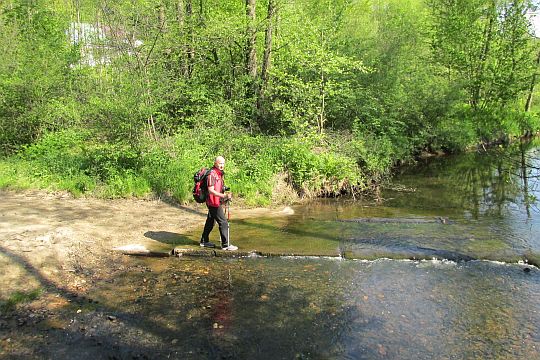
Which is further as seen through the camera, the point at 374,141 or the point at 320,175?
the point at 374,141

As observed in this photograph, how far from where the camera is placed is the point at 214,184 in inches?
343

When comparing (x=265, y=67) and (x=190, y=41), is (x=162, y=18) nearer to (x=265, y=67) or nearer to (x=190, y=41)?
(x=190, y=41)

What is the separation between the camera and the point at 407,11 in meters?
35.5

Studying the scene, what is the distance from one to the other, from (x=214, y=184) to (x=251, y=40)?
33.1 ft

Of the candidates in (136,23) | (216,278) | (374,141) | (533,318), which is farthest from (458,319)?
(136,23)

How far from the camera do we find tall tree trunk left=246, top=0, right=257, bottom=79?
16536mm

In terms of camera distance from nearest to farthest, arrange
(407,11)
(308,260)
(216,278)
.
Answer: (216,278) < (308,260) < (407,11)

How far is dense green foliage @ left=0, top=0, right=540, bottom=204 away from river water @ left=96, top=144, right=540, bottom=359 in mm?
3686

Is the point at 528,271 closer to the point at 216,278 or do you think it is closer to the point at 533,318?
the point at 533,318

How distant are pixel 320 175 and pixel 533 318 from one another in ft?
27.8

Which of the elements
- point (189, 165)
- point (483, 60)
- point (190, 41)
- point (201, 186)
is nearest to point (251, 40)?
point (190, 41)

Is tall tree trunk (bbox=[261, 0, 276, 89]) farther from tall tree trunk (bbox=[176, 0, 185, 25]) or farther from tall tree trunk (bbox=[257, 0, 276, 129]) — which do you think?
tall tree trunk (bbox=[176, 0, 185, 25])

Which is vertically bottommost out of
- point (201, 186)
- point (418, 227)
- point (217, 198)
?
point (418, 227)

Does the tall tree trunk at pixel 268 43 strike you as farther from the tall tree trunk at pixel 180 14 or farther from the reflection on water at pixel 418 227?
the reflection on water at pixel 418 227
